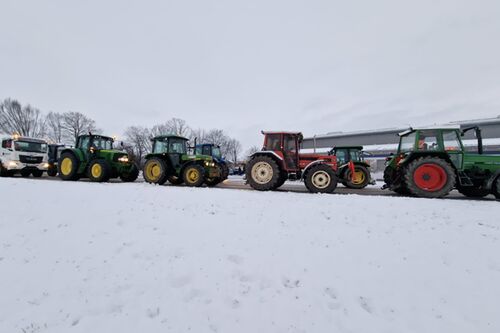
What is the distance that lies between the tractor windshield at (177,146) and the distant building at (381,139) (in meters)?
22.3

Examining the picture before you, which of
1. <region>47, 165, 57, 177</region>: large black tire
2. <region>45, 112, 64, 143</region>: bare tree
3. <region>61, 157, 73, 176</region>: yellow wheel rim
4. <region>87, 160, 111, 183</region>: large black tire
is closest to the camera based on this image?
<region>87, 160, 111, 183</region>: large black tire

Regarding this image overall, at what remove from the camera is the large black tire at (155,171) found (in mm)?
9781

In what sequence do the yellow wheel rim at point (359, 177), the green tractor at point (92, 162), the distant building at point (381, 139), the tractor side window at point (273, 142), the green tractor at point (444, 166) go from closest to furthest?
1. the green tractor at point (444, 166)
2. the tractor side window at point (273, 142)
3. the green tractor at point (92, 162)
4. the yellow wheel rim at point (359, 177)
5. the distant building at point (381, 139)

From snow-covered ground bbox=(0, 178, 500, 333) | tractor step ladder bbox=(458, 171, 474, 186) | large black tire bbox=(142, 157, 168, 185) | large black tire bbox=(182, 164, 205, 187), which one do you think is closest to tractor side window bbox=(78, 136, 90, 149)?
large black tire bbox=(142, 157, 168, 185)

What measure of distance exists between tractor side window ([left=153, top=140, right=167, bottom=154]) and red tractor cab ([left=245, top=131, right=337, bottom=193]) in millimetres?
4326

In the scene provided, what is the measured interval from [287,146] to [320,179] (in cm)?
172

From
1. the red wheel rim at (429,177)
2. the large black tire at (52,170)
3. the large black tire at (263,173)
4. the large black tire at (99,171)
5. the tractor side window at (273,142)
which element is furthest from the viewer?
the large black tire at (52,170)

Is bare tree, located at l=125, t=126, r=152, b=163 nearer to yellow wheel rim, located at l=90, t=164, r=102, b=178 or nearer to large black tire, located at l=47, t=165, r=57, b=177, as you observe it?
large black tire, located at l=47, t=165, r=57, b=177

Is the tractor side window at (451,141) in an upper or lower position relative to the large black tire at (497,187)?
upper

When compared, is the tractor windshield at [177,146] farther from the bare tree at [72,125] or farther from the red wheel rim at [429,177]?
the bare tree at [72,125]

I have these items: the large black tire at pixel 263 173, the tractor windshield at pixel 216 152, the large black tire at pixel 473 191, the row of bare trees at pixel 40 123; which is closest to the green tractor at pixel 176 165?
the large black tire at pixel 263 173

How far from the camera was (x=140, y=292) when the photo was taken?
8.64ft

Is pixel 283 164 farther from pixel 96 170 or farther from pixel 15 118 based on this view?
pixel 15 118

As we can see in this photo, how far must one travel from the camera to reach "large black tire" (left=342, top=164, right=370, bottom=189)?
10648mm
